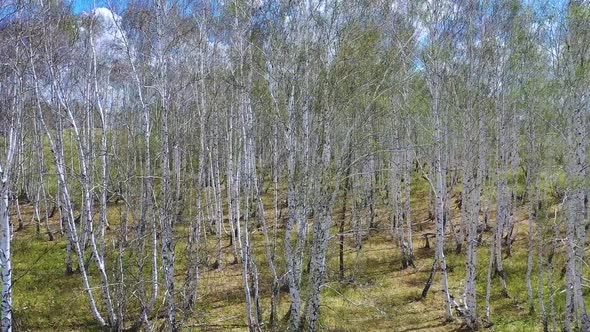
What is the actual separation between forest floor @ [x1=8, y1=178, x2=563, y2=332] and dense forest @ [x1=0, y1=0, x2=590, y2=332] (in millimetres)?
73

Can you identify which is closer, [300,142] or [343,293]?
[300,142]

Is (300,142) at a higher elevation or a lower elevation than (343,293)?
higher

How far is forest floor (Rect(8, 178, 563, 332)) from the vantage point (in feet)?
39.9

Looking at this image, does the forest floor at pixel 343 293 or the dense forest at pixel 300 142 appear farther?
the forest floor at pixel 343 293

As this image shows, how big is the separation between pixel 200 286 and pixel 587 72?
11787 mm

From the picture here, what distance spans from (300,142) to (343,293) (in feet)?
21.9

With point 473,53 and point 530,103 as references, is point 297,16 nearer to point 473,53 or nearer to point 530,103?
point 473,53

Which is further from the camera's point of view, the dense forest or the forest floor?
the forest floor

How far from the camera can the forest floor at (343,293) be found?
39.9 feet

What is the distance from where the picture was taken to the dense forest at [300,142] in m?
8.95

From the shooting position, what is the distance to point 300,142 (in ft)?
31.9

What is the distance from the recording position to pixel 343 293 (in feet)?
47.6

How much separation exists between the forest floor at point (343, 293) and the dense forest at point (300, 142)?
7 centimetres

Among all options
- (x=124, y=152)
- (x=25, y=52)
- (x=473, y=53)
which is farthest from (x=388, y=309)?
(x=124, y=152)
